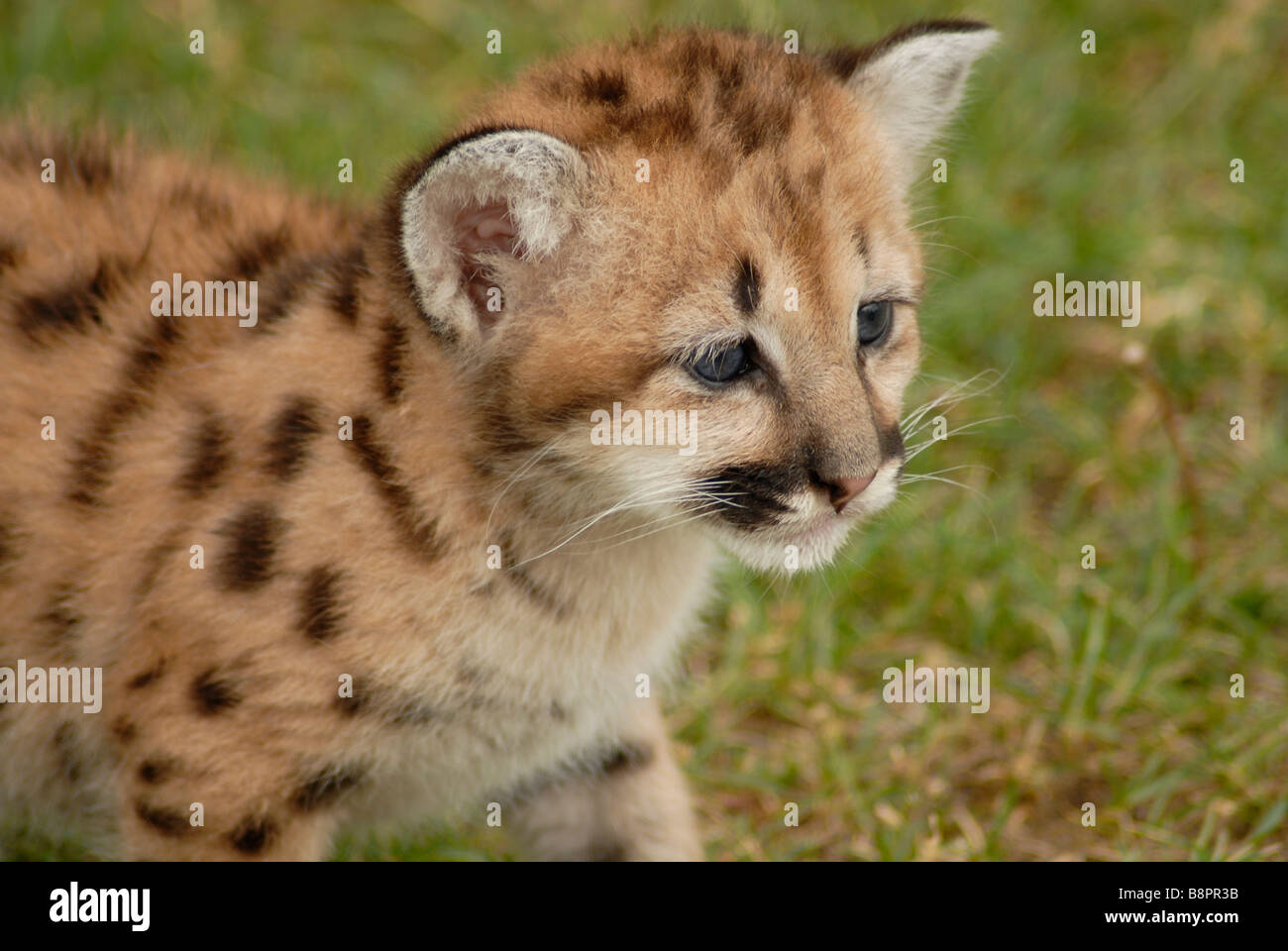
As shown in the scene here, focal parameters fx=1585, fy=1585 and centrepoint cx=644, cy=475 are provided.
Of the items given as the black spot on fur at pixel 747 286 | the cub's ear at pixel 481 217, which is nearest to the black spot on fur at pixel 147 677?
the cub's ear at pixel 481 217

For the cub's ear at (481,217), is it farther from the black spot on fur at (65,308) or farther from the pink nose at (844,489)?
the black spot on fur at (65,308)

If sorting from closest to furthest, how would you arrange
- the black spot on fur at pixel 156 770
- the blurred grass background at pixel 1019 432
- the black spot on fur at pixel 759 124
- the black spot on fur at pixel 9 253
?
1. the black spot on fur at pixel 759 124
2. the black spot on fur at pixel 156 770
3. the black spot on fur at pixel 9 253
4. the blurred grass background at pixel 1019 432

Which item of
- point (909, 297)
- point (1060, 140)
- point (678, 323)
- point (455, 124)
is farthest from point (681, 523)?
point (1060, 140)

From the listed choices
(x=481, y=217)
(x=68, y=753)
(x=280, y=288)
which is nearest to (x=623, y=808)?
(x=68, y=753)

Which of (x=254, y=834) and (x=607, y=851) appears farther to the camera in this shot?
(x=607, y=851)

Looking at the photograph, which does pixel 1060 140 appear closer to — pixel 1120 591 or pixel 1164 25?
pixel 1164 25

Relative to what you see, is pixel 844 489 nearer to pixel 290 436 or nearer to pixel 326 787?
pixel 290 436
